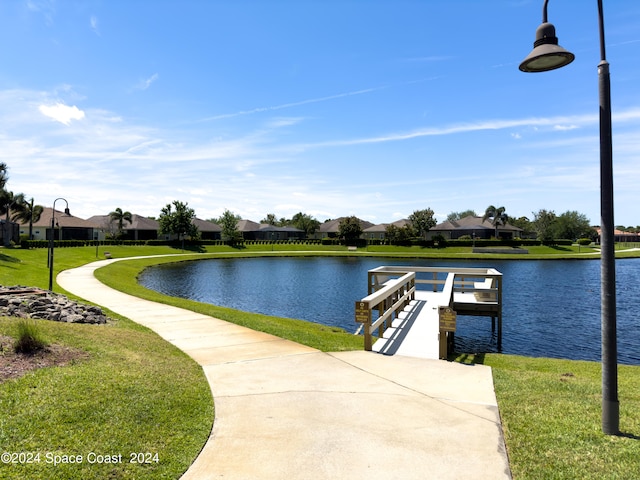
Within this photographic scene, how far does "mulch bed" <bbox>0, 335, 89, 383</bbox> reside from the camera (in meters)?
7.22

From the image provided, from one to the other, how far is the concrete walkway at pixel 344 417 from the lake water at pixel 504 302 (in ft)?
33.5

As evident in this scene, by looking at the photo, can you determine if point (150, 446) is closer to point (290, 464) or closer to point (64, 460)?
point (64, 460)

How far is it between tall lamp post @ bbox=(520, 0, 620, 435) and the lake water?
1224 cm

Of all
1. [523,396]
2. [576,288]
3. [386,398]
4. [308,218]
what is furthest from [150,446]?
[308,218]

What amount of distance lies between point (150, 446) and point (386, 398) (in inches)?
150

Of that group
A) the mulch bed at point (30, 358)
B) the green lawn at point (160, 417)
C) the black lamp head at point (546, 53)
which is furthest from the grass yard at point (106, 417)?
the black lamp head at point (546, 53)

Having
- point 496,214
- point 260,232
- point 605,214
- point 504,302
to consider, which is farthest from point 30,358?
point 260,232

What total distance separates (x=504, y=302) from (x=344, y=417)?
1017 inches

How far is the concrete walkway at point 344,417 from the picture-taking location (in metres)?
5.15

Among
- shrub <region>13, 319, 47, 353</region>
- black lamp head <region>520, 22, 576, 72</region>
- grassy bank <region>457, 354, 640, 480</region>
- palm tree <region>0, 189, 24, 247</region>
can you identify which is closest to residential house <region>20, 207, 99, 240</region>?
palm tree <region>0, 189, 24, 247</region>

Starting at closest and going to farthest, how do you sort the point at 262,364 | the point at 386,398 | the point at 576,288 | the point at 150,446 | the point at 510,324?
the point at 150,446, the point at 386,398, the point at 262,364, the point at 510,324, the point at 576,288

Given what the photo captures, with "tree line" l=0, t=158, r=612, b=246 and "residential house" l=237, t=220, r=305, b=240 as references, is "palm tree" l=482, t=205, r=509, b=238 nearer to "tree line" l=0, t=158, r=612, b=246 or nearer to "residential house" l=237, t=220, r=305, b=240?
"tree line" l=0, t=158, r=612, b=246

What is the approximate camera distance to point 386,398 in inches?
295

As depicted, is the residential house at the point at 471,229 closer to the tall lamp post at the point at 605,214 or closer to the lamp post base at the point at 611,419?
the tall lamp post at the point at 605,214
